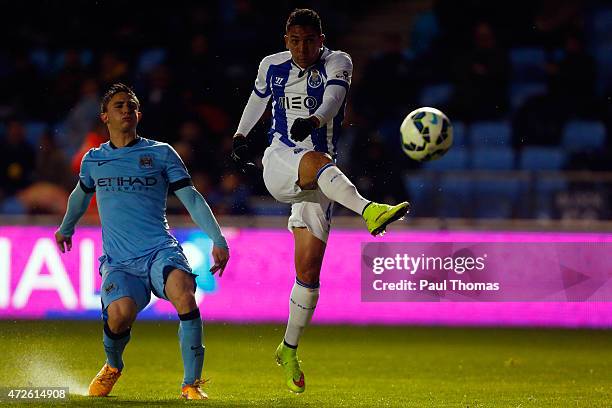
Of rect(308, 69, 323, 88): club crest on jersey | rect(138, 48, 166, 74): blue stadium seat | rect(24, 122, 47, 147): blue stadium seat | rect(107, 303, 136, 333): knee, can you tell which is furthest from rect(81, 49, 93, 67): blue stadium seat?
rect(107, 303, 136, 333): knee

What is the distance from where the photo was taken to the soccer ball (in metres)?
9.42

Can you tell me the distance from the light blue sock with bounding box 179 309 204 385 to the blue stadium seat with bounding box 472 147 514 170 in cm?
715

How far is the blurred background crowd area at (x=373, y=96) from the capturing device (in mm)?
13125

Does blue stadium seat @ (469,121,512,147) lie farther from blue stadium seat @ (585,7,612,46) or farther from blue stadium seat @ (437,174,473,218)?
blue stadium seat @ (585,7,612,46)

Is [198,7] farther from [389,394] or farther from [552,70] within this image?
[389,394]

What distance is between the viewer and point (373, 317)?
13.3 meters

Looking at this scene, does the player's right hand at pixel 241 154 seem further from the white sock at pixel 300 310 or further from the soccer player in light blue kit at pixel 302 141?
the white sock at pixel 300 310

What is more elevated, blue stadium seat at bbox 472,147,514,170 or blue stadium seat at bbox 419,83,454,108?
blue stadium seat at bbox 419,83,454,108

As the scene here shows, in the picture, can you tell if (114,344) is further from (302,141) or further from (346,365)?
(346,365)

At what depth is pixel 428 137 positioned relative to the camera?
30.9 feet

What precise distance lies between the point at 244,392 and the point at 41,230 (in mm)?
5532

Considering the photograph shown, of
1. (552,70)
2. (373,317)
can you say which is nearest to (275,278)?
(373,317)

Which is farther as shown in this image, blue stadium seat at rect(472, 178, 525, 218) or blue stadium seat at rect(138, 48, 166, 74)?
blue stadium seat at rect(138, 48, 166, 74)

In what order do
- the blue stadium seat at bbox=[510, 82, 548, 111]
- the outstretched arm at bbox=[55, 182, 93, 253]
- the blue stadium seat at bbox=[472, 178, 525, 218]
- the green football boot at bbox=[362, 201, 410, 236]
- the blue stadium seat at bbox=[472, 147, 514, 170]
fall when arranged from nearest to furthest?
the green football boot at bbox=[362, 201, 410, 236], the outstretched arm at bbox=[55, 182, 93, 253], the blue stadium seat at bbox=[472, 178, 525, 218], the blue stadium seat at bbox=[472, 147, 514, 170], the blue stadium seat at bbox=[510, 82, 548, 111]
